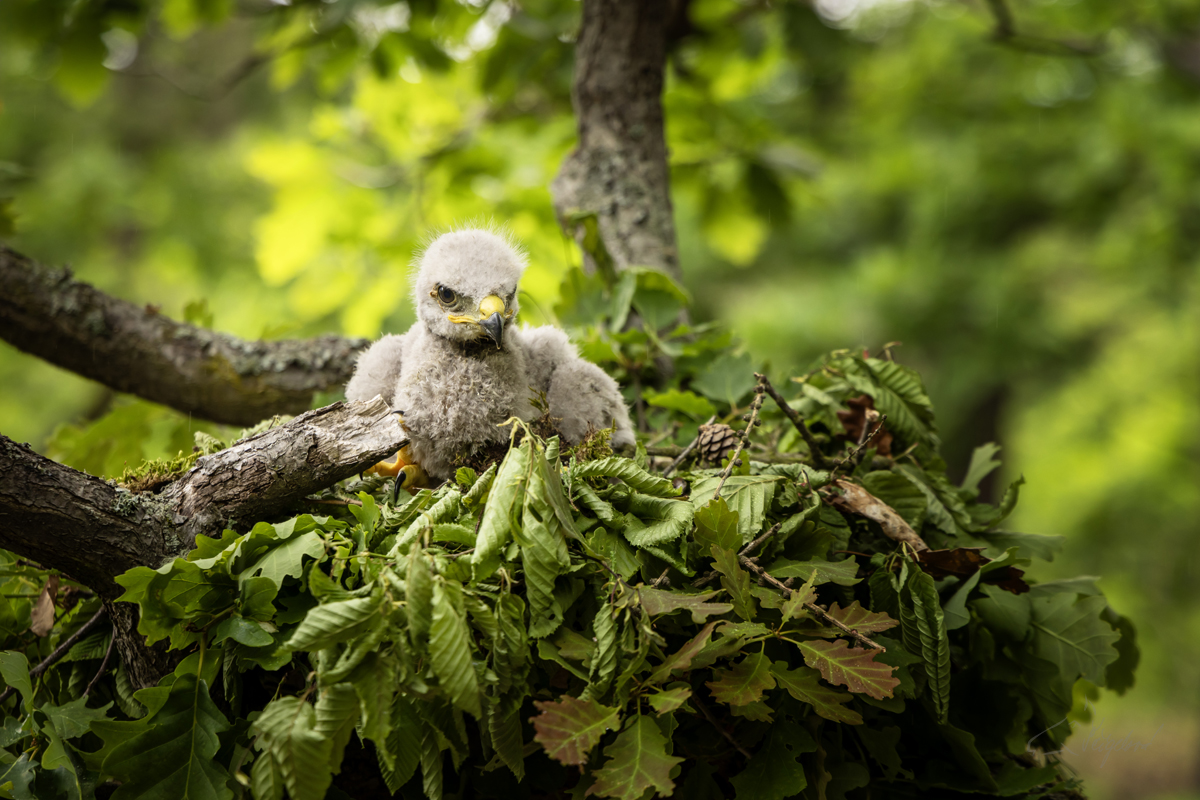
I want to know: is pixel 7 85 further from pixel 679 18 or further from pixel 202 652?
pixel 202 652

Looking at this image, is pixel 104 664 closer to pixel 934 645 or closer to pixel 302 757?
pixel 302 757

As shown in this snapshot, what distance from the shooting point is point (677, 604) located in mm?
1146

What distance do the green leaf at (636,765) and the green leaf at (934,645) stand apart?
0.49 meters

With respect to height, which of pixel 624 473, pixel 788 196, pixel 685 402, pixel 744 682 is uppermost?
pixel 788 196

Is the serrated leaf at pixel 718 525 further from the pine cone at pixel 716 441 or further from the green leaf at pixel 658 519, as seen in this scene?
the pine cone at pixel 716 441

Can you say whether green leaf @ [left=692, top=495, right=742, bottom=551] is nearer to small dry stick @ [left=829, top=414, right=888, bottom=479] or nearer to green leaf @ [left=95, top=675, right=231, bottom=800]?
small dry stick @ [left=829, top=414, right=888, bottom=479]

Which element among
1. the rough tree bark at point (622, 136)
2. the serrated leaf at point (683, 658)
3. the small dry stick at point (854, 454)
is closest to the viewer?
the serrated leaf at point (683, 658)

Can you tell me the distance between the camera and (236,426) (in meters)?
2.50

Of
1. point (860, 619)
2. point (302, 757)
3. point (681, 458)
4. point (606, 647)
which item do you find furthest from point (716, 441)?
point (302, 757)

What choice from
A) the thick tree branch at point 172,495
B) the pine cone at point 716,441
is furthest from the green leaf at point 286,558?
the pine cone at point 716,441

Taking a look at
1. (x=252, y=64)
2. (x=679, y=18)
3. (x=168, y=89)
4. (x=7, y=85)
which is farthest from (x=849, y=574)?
(x=168, y=89)

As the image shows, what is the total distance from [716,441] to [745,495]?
0.83 feet

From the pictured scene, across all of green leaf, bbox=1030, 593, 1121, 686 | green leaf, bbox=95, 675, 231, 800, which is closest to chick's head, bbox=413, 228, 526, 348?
green leaf, bbox=95, 675, 231, 800

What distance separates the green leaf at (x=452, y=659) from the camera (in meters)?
1.00
